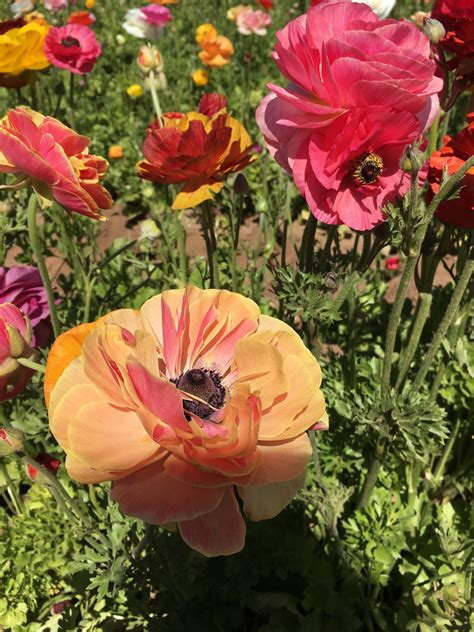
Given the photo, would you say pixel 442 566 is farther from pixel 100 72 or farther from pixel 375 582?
pixel 100 72

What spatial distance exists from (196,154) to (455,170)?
58 centimetres

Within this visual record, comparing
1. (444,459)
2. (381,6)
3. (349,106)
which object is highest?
(381,6)

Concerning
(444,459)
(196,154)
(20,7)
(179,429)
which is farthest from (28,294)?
(20,7)

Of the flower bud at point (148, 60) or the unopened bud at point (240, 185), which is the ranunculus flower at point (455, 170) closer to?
the unopened bud at point (240, 185)

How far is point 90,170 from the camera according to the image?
3.35 ft

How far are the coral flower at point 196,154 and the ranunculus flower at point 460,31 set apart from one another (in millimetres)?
513

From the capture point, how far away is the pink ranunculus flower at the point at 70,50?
2.03m

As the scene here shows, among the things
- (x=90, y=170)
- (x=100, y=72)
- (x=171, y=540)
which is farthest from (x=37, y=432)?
(x=100, y=72)

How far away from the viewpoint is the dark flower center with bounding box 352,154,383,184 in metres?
0.97

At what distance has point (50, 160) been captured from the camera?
0.95 metres

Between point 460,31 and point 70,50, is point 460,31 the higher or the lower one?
the higher one

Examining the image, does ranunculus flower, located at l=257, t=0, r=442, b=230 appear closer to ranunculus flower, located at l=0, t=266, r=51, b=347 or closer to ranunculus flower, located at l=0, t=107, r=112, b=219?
ranunculus flower, located at l=0, t=107, r=112, b=219

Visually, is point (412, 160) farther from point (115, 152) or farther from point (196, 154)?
point (115, 152)

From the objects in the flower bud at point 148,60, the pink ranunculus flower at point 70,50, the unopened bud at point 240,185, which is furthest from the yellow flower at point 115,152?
the unopened bud at point 240,185
